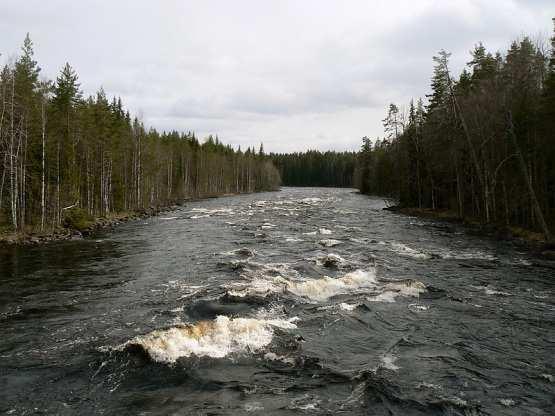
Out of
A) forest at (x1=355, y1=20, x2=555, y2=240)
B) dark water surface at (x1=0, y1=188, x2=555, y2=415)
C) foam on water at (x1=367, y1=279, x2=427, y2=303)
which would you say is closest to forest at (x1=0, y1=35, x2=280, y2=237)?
dark water surface at (x1=0, y1=188, x2=555, y2=415)

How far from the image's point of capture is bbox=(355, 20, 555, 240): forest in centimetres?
3123

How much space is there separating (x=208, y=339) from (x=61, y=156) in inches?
1369

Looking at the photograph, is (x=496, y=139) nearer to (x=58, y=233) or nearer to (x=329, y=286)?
(x=329, y=286)

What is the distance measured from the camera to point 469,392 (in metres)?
9.26

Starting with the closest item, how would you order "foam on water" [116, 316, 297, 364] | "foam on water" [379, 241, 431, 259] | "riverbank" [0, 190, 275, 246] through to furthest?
"foam on water" [116, 316, 297, 364] < "foam on water" [379, 241, 431, 259] < "riverbank" [0, 190, 275, 246]

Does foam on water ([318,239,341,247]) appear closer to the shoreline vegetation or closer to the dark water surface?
the dark water surface

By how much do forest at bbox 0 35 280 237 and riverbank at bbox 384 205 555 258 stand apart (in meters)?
34.7

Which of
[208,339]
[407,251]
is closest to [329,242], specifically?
[407,251]

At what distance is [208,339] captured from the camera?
462 inches

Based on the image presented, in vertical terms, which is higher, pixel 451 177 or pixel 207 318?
pixel 451 177

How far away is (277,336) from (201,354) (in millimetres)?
2274

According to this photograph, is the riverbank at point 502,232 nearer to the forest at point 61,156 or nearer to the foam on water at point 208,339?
the foam on water at point 208,339

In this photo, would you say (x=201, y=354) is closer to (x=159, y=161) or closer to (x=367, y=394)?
(x=367, y=394)

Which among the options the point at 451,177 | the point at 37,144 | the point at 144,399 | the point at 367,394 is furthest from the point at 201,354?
the point at 451,177
